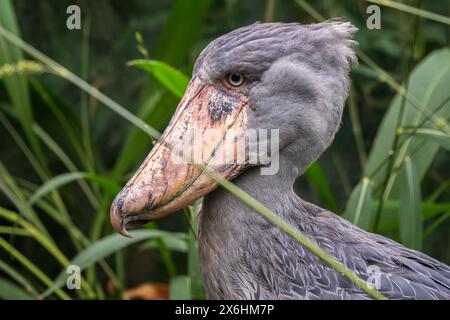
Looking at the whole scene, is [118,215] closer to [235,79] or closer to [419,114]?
[235,79]

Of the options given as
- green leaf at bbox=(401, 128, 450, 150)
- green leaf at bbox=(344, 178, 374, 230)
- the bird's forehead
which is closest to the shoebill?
the bird's forehead

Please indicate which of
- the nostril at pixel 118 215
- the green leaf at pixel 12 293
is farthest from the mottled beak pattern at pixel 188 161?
the green leaf at pixel 12 293

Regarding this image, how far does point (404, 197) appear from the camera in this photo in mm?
2617

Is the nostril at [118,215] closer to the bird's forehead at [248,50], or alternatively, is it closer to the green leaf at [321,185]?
the bird's forehead at [248,50]

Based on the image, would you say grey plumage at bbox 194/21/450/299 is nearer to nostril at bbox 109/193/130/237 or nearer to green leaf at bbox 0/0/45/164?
nostril at bbox 109/193/130/237

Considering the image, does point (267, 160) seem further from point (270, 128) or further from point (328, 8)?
point (328, 8)

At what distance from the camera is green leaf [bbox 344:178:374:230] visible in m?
2.60

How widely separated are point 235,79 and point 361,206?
2.36 ft

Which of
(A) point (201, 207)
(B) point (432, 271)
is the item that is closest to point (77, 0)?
(A) point (201, 207)

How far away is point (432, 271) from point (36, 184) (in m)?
2.43

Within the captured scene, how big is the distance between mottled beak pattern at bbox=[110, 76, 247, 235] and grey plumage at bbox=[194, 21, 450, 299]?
5 centimetres

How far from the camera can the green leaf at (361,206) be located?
2.60 meters

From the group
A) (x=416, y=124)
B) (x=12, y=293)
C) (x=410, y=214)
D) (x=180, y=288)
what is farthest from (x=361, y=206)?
(x=12, y=293)

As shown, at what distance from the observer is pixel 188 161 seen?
1974 millimetres
